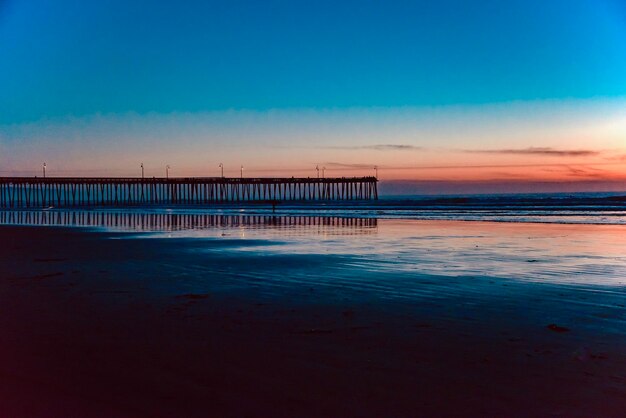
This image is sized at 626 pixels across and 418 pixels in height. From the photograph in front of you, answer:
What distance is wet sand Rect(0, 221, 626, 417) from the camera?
4.31 meters

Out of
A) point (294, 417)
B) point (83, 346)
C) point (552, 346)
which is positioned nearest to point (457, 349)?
point (552, 346)

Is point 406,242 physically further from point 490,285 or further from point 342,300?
point 342,300

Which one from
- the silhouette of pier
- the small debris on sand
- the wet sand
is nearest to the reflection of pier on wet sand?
the silhouette of pier

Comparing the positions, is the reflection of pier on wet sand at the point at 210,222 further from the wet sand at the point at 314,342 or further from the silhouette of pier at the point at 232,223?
the wet sand at the point at 314,342

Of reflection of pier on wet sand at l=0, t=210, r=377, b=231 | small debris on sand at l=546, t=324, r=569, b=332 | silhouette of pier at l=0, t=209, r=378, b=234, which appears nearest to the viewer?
small debris on sand at l=546, t=324, r=569, b=332

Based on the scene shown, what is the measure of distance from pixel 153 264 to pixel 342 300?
6.04 metres

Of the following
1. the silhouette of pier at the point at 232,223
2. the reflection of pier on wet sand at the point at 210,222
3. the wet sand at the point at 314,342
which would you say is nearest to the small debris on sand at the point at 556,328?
the wet sand at the point at 314,342

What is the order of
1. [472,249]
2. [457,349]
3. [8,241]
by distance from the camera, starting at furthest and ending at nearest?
[8,241] < [472,249] < [457,349]

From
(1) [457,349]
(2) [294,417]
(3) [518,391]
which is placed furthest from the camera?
(1) [457,349]

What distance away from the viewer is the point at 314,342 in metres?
5.89

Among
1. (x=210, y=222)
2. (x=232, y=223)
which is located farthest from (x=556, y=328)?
(x=210, y=222)

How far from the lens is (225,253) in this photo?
49.6 feet

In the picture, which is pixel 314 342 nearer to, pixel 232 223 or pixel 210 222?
pixel 232 223

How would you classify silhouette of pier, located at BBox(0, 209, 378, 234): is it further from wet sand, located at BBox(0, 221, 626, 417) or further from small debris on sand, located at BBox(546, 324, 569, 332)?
small debris on sand, located at BBox(546, 324, 569, 332)
